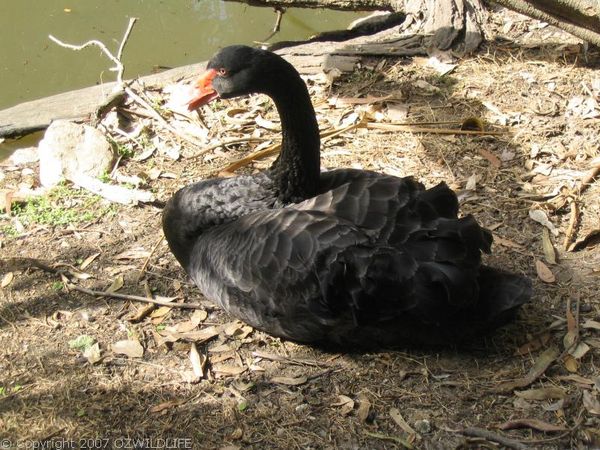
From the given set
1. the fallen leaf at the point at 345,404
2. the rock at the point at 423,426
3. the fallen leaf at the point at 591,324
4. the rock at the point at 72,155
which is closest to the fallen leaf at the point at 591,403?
the fallen leaf at the point at 591,324

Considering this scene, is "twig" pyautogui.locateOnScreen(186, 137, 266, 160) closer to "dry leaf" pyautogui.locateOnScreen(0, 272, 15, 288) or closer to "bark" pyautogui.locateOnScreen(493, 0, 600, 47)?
"dry leaf" pyautogui.locateOnScreen(0, 272, 15, 288)

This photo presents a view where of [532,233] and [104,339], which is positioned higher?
[532,233]

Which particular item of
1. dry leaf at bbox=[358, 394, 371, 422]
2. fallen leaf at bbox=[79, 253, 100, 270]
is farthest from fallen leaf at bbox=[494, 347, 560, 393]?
fallen leaf at bbox=[79, 253, 100, 270]

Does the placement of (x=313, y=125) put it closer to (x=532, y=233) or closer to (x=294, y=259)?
(x=294, y=259)

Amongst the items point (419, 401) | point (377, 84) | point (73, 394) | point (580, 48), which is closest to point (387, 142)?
point (377, 84)

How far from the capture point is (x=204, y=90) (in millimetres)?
3535

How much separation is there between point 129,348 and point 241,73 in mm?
1550

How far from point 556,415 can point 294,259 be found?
1.38 m

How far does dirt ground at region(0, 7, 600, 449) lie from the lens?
3111 millimetres

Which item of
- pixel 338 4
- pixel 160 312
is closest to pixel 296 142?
pixel 160 312

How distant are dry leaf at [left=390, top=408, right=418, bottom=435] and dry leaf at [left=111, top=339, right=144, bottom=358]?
4.37 ft

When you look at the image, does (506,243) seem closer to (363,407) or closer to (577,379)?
(577,379)

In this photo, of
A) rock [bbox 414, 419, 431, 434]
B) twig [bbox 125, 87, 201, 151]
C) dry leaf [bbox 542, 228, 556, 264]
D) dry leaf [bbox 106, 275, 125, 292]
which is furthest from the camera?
twig [bbox 125, 87, 201, 151]

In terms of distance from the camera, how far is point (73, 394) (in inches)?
131
